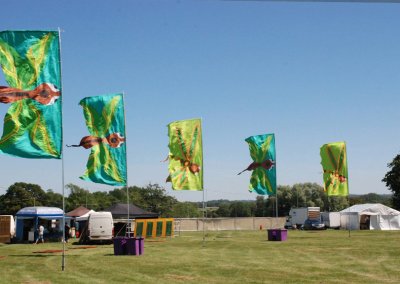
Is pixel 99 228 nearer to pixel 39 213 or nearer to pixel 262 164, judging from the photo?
pixel 39 213

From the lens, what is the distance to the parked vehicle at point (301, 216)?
69875mm

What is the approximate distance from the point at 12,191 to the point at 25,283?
116 m

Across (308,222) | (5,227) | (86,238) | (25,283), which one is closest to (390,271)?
(25,283)

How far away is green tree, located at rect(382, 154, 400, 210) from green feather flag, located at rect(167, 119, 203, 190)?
61538mm

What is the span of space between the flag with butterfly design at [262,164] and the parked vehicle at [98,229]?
11.3m

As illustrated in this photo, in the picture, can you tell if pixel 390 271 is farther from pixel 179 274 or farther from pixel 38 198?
pixel 38 198

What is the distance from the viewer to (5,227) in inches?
1738

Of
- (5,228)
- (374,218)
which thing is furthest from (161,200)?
(5,228)

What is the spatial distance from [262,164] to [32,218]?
2080 cm

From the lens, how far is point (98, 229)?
38281mm

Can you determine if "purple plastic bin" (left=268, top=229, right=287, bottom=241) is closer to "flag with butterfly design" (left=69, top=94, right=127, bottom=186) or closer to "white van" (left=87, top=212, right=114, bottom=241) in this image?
"white van" (left=87, top=212, right=114, bottom=241)

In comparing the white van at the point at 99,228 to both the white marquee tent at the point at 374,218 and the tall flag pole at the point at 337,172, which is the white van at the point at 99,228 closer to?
the tall flag pole at the point at 337,172

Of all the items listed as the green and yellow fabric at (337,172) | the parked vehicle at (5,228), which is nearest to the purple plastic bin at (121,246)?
the green and yellow fabric at (337,172)

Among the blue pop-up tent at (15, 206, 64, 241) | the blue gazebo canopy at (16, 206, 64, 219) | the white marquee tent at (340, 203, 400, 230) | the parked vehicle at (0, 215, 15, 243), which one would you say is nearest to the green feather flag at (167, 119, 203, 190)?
the blue pop-up tent at (15, 206, 64, 241)
